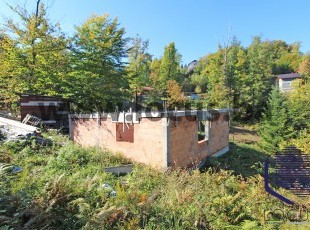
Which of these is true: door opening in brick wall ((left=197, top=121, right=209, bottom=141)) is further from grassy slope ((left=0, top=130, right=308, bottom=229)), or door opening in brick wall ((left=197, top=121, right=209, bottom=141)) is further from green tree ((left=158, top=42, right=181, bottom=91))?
green tree ((left=158, top=42, right=181, bottom=91))

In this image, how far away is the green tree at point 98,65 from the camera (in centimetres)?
1566

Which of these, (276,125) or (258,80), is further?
(258,80)

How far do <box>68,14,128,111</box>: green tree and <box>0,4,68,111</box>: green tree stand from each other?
111cm

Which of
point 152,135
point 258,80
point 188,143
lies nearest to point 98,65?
point 152,135

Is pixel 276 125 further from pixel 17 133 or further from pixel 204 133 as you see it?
pixel 17 133

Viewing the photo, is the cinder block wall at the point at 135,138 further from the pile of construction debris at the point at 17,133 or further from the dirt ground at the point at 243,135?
the dirt ground at the point at 243,135

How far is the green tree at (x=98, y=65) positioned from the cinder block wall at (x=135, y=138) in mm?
3823

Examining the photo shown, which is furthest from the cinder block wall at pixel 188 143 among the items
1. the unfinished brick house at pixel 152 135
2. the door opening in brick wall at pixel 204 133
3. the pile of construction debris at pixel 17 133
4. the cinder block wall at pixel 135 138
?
the pile of construction debris at pixel 17 133

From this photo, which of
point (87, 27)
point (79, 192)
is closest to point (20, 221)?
point (79, 192)

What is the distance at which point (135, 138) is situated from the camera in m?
9.62

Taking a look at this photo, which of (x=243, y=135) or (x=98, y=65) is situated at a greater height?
(x=98, y=65)

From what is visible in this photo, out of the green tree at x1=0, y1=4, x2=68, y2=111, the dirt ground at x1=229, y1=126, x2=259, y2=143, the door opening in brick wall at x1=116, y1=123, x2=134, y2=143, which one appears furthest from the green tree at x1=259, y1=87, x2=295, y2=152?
the green tree at x1=0, y1=4, x2=68, y2=111

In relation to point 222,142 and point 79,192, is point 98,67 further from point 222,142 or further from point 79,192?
point 79,192

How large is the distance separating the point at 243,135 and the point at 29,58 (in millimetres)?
20160
